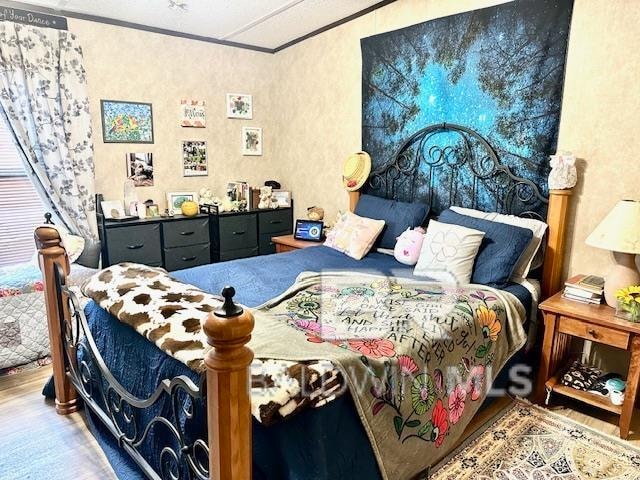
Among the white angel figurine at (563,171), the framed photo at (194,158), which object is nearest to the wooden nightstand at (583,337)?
the white angel figurine at (563,171)

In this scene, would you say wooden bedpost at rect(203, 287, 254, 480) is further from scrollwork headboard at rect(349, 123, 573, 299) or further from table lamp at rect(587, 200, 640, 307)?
scrollwork headboard at rect(349, 123, 573, 299)

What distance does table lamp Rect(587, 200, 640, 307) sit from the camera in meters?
2.03

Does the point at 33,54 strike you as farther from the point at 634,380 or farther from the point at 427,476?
the point at 634,380

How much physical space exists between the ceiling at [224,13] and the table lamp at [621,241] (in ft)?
7.48

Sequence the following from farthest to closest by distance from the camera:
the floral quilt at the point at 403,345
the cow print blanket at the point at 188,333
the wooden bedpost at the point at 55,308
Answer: the wooden bedpost at the point at 55,308 < the floral quilt at the point at 403,345 < the cow print blanket at the point at 188,333

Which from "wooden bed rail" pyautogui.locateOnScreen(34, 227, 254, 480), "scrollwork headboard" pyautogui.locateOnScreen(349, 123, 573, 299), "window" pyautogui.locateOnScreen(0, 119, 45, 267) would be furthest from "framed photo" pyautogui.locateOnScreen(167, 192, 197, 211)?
"wooden bed rail" pyautogui.locateOnScreen(34, 227, 254, 480)

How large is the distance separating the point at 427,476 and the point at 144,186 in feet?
10.3

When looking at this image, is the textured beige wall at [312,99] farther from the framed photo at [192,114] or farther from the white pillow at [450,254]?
the white pillow at [450,254]

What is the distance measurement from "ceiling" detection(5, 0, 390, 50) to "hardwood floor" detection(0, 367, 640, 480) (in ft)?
8.58

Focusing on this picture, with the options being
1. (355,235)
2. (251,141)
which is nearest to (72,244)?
(251,141)

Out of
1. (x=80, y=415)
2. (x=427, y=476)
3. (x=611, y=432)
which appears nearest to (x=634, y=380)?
(x=611, y=432)

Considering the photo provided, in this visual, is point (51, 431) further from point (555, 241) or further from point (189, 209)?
point (555, 241)

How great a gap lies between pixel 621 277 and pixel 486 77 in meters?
1.43

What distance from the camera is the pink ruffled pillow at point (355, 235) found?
9.76 ft
